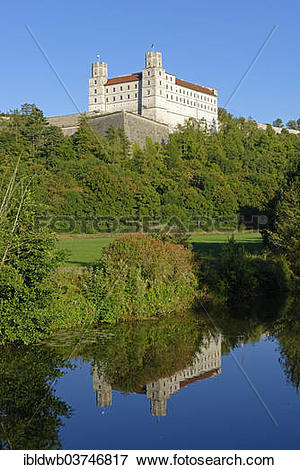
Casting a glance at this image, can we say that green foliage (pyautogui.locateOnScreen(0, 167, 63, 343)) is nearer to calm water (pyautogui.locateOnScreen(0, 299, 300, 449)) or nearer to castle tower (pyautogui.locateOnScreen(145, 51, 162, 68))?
calm water (pyautogui.locateOnScreen(0, 299, 300, 449))

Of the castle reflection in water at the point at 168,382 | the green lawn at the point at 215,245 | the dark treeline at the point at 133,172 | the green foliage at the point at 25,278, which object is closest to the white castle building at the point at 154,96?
the dark treeline at the point at 133,172

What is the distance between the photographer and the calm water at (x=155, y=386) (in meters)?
6.36

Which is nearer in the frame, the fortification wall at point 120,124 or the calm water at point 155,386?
the calm water at point 155,386

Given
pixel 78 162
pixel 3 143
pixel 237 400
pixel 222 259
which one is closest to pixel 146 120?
pixel 78 162

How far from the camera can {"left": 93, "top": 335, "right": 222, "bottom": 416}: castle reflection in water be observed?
7.65m

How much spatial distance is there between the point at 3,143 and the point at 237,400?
53.7 meters

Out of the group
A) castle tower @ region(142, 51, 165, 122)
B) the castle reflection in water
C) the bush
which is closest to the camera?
the castle reflection in water

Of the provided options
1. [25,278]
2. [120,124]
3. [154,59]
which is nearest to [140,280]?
[25,278]

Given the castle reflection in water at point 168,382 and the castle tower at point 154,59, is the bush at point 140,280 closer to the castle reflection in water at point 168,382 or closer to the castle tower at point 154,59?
the castle reflection in water at point 168,382

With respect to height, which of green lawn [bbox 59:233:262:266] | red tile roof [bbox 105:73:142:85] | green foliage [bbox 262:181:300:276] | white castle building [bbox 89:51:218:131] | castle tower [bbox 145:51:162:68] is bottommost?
green lawn [bbox 59:233:262:266]

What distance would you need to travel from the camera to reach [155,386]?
826cm

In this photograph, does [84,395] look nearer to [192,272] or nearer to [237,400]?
[237,400]

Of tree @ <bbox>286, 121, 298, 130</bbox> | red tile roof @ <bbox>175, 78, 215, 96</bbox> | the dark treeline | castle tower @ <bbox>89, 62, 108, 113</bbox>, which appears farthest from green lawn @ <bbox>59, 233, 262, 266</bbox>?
tree @ <bbox>286, 121, 298, 130</bbox>

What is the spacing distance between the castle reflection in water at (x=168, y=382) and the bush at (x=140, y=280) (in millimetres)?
3241
